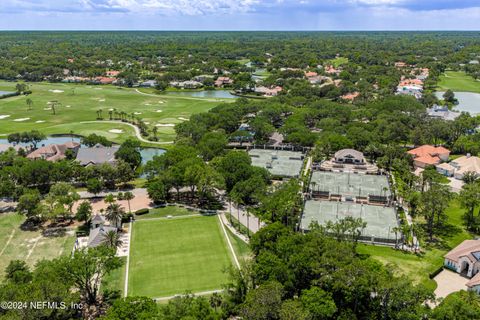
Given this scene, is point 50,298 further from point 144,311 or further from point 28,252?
point 28,252

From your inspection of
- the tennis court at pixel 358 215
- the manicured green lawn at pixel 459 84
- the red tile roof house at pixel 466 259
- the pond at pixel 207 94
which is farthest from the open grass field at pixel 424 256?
the manicured green lawn at pixel 459 84

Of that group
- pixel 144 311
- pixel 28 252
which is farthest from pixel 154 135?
pixel 144 311

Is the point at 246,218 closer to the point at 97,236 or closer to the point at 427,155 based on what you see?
the point at 97,236

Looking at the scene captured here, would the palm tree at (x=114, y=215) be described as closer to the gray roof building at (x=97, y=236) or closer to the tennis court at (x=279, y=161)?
the gray roof building at (x=97, y=236)

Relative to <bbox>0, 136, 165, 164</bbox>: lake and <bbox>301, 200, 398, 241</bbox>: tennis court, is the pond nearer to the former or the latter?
<bbox>0, 136, 165, 164</bbox>: lake

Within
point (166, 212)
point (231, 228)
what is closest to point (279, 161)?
point (231, 228)
